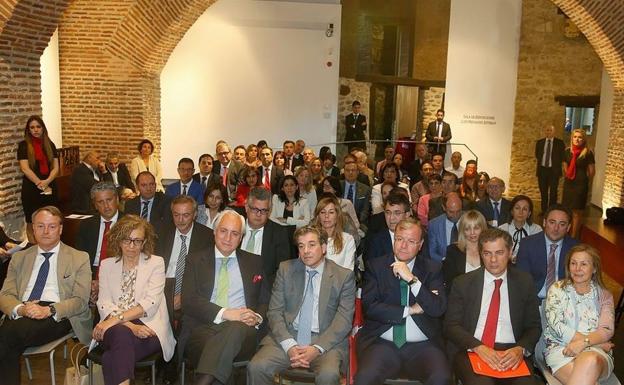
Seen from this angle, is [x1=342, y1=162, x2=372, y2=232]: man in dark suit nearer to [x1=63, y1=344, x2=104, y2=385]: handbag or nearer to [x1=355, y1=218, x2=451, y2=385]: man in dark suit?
[x1=355, y1=218, x2=451, y2=385]: man in dark suit

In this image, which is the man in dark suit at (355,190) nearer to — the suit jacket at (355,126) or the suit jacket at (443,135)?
the suit jacket at (443,135)

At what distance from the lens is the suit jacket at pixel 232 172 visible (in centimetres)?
901

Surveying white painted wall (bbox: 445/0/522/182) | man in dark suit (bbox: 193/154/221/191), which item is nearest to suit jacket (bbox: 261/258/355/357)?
man in dark suit (bbox: 193/154/221/191)

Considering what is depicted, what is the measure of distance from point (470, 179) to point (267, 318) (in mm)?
4769

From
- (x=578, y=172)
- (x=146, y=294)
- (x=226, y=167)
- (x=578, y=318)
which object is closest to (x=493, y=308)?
(x=578, y=318)

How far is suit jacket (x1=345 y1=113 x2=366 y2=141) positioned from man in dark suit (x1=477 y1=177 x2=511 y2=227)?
826 cm

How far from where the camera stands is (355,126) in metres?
15.1

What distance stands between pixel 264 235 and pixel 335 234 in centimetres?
56

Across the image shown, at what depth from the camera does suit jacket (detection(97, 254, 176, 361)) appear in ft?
13.9

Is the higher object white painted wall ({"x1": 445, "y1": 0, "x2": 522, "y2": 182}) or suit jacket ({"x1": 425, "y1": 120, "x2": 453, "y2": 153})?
white painted wall ({"x1": 445, "y1": 0, "x2": 522, "y2": 182})

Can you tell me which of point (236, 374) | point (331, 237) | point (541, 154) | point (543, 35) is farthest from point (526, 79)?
point (236, 374)

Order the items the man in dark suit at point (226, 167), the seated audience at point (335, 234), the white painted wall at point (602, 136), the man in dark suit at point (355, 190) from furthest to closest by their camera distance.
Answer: the white painted wall at point (602, 136) < the man in dark suit at point (226, 167) < the man in dark suit at point (355, 190) < the seated audience at point (335, 234)

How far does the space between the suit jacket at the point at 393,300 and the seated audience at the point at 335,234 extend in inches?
34.4

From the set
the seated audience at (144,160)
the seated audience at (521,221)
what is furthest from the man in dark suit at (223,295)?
the seated audience at (144,160)
